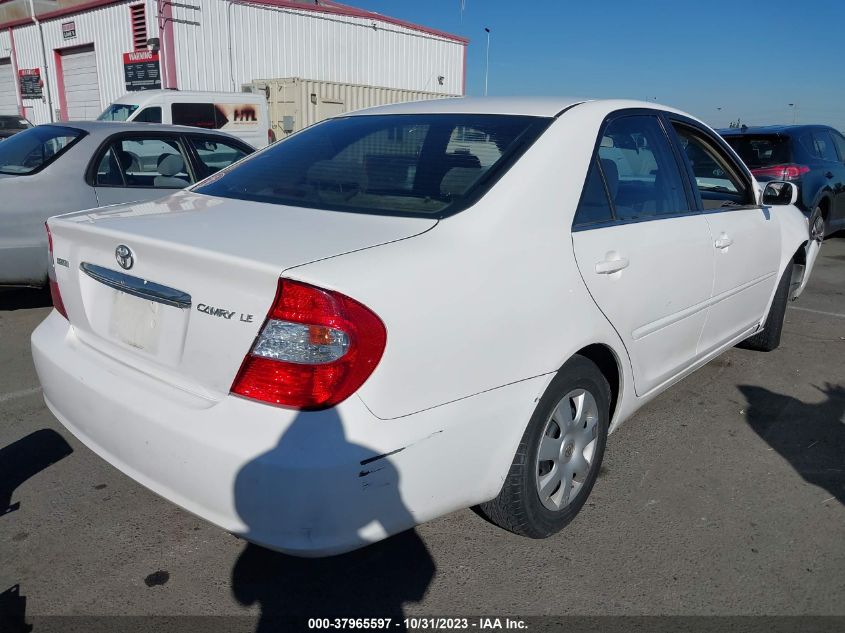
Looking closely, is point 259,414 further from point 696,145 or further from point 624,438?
point 696,145

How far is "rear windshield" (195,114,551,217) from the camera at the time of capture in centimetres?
241

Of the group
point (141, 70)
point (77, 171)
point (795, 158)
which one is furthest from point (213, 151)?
point (141, 70)

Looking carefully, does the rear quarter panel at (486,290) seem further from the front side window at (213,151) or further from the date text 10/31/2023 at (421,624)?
the front side window at (213,151)

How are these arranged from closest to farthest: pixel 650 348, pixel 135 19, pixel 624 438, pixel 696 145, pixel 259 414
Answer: pixel 259 414
pixel 650 348
pixel 624 438
pixel 696 145
pixel 135 19

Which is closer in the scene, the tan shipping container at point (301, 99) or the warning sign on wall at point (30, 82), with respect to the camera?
the tan shipping container at point (301, 99)

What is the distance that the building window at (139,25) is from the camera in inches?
747

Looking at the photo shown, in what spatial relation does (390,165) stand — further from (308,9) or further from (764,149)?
Answer: (308,9)

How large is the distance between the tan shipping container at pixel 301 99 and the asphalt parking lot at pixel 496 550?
49.6ft

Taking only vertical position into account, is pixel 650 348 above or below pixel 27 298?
above

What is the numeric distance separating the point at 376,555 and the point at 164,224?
1384 mm

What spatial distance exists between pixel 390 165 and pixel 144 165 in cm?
379

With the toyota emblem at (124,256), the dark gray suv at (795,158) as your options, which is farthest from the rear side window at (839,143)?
the toyota emblem at (124,256)

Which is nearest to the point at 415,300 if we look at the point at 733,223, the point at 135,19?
the point at 733,223

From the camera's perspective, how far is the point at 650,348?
2.91 m
